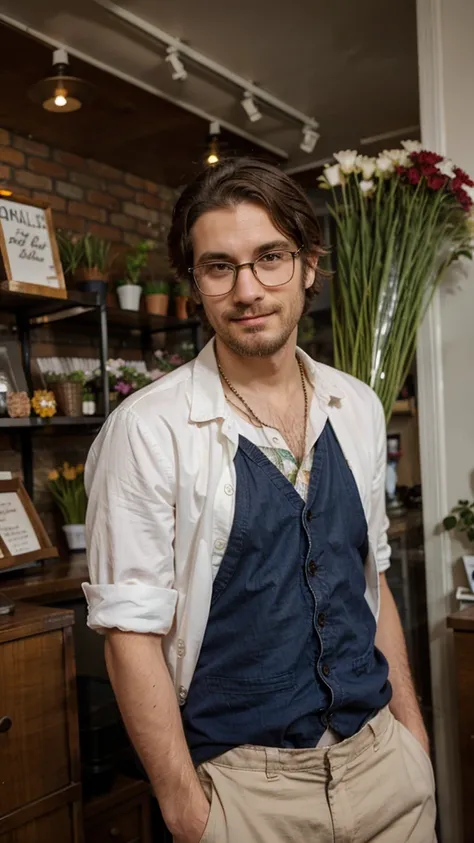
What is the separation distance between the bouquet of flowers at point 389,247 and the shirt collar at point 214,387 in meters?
0.67

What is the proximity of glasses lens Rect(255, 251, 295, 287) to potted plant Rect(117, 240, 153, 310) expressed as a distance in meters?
2.06

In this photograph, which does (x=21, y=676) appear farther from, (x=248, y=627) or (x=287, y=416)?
(x=287, y=416)

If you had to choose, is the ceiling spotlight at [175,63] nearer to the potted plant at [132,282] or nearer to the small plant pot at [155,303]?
the potted plant at [132,282]

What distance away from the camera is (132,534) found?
4.01ft

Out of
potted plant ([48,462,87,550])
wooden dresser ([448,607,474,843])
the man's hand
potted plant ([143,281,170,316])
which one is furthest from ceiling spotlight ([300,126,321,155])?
the man's hand

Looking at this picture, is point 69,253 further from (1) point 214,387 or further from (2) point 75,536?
(1) point 214,387

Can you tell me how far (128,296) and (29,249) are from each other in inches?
24.5

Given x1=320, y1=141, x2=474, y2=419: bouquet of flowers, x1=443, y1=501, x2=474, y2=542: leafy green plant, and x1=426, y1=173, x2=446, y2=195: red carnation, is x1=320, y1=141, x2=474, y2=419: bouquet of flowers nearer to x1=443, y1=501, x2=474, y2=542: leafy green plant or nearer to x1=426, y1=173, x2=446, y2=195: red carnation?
x1=426, y1=173, x2=446, y2=195: red carnation

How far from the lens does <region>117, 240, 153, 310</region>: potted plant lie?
11.1ft

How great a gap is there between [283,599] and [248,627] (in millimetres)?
72

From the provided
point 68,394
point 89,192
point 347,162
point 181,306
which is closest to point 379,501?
point 347,162

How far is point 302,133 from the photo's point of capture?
12.5 ft

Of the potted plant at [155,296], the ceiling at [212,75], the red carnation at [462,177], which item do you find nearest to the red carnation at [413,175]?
the red carnation at [462,177]

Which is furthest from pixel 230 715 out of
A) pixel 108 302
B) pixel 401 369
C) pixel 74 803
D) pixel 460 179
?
pixel 108 302
